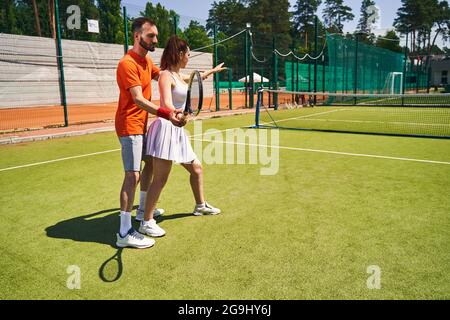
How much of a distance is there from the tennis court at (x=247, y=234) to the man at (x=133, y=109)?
0.77ft

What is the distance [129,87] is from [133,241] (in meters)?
1.58

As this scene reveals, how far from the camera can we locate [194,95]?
4.21 meters

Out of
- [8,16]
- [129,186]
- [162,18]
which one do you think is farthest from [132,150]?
[162,18]

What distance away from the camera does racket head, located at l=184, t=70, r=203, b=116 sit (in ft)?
13.2

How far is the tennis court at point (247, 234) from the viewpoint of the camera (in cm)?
313

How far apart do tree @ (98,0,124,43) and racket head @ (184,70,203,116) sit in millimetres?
34082

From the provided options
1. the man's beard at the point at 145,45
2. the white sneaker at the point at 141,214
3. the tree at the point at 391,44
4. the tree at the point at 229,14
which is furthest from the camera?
the tree at the point at 229,14

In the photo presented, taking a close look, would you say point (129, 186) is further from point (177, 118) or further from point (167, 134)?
point (177, 118)

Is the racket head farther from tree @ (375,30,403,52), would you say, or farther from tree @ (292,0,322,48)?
tree @ (292,0,322,48)

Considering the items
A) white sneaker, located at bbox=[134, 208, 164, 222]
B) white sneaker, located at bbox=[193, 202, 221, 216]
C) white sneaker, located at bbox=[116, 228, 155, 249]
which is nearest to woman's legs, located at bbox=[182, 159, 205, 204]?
white sneaker, located at bbox=[193, 202, 221, 216]

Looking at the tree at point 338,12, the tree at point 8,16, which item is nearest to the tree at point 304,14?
the tree at point 338,12

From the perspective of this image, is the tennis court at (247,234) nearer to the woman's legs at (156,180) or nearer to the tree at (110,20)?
the woman's legs at (156,180)
